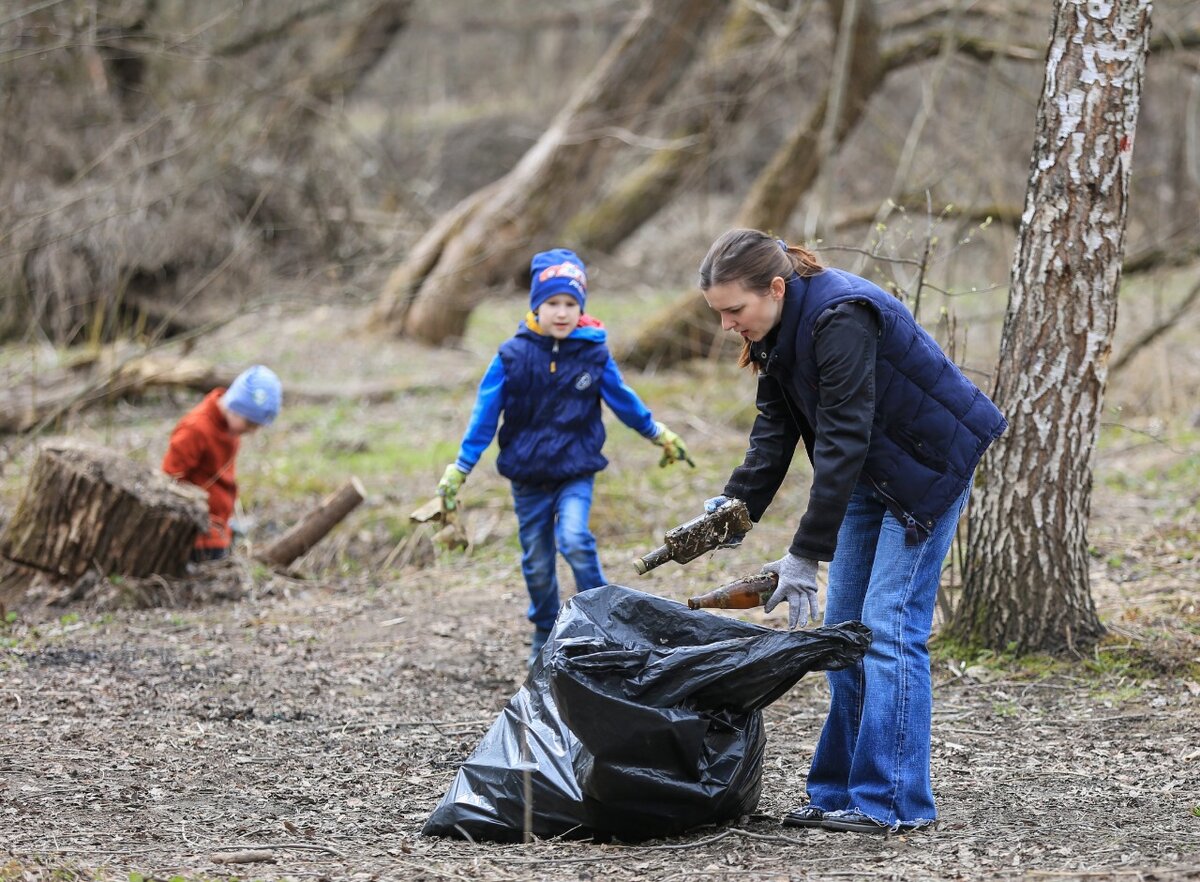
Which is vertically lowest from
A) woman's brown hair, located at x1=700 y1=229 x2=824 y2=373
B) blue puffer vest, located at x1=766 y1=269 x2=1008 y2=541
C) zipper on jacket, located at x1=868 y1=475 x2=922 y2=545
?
zipper on jacket, located at x1=868 y1=475 x2=922 y2=545

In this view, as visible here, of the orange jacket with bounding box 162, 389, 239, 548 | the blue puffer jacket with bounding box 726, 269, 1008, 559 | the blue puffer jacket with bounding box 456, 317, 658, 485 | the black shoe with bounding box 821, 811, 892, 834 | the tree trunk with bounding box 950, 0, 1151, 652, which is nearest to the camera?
the blue puffer jacket with bounding box 726, 269, 1008, 559

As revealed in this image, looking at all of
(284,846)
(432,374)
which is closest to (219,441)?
(284,846)

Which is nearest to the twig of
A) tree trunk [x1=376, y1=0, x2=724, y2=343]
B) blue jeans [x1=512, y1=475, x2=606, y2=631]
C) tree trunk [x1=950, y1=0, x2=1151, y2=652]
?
blue jeans [x1=512, y1=475, x2=606, y2=631]

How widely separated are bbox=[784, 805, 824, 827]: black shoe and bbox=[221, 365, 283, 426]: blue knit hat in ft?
12.2

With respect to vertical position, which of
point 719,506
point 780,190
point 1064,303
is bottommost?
point 719,506

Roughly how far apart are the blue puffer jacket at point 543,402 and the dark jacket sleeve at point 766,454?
145 centimetres

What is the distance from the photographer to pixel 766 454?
352 centimetres

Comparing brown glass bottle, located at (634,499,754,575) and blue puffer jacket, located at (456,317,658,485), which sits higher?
blue puffer jacket, located at (456,317,658,485)

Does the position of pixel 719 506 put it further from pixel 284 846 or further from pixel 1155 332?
pixel 1155 332

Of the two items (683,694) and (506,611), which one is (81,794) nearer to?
(683,694)

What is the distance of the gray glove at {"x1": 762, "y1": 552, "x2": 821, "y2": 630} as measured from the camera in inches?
125

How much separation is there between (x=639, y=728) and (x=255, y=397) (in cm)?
368

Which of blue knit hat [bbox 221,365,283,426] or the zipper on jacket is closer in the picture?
the zipper on jacket

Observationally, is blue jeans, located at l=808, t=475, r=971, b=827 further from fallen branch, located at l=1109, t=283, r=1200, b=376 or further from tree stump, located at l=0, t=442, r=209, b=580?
fallen branch, located at l=1109, t=283, r=1200, b=376
